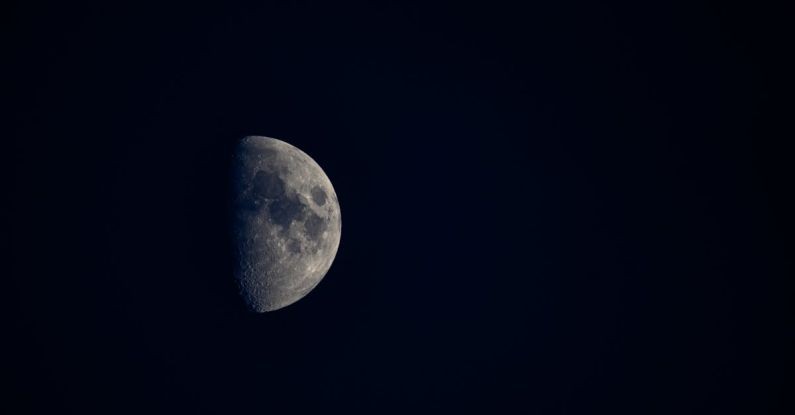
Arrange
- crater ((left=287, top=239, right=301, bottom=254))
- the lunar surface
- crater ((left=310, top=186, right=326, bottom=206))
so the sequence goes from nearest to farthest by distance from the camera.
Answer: the lunar surface
crater ((left=287, top=239, right=301, bottom=254))
crater ((left=310, top=186, right=326, bottom=206))

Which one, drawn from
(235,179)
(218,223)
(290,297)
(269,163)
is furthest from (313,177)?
(290,297)

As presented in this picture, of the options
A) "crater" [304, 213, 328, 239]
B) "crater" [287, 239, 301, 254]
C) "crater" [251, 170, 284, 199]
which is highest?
"crater" [251, 170, 284, 199]

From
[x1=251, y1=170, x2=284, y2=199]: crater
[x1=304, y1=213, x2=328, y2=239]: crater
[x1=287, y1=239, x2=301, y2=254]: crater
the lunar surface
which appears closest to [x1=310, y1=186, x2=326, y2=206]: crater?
the lunar surface

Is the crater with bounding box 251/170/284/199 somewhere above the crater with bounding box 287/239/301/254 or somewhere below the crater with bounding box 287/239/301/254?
above

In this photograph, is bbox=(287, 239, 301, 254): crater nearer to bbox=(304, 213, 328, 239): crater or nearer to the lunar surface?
the lunar surface

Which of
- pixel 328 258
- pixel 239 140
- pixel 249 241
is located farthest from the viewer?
pixel 328 258

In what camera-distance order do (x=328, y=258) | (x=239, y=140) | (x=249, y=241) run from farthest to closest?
(x=328, y=258)
(x=239, y=140)
(x=249, y=241)

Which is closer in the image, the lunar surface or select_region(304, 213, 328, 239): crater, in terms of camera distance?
the lunar surface

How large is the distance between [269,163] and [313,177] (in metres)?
0.54

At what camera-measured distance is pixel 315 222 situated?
462 centimetres

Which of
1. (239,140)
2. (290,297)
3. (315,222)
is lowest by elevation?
(290,297)

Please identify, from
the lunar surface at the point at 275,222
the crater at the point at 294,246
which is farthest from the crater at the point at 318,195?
the crater at the point at 294,246

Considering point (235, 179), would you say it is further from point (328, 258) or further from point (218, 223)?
point (328, 258)

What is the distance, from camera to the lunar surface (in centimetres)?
437
